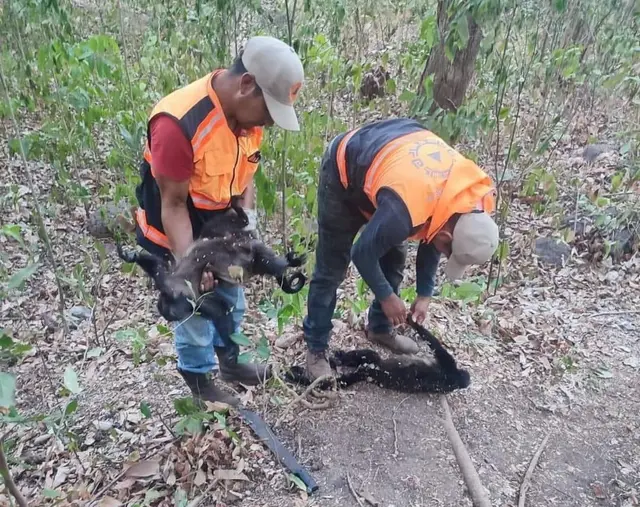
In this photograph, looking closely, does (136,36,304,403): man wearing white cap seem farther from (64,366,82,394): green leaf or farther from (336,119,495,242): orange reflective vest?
(64,366,82,394): green leaf

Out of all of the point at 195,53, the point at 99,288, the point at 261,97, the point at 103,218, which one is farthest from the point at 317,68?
the point at 261,97

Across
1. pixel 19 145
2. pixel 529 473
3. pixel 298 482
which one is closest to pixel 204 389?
pixel 298 482

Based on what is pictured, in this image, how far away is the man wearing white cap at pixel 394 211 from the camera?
196 cm

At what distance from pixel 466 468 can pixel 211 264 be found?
51.0 inches

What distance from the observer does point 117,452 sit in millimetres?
2428

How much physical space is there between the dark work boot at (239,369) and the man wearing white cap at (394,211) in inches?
9.8

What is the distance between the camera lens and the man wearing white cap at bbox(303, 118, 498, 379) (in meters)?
1.96

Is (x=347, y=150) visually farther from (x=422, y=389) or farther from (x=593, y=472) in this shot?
(x=593, y=472)

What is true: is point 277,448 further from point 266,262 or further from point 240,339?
point 266,262

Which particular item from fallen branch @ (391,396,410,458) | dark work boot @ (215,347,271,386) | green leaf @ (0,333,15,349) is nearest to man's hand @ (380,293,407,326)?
fallen branch @ (391,396,410,458)

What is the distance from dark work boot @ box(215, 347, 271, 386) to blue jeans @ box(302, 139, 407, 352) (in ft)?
0.87

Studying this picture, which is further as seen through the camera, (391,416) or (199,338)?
(391,416)

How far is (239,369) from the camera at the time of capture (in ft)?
8.71

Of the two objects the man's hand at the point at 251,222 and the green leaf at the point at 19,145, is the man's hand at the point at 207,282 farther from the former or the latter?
the green leaf at the point at 19,145
